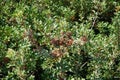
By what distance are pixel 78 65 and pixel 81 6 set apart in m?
1.45

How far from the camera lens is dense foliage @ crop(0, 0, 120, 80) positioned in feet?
12.5

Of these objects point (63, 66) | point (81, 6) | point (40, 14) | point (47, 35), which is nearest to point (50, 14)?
point (40, 14)

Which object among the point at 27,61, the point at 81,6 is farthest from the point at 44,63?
the point at 81,6

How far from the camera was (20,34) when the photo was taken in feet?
14.3

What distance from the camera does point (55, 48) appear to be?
3672 millimetres

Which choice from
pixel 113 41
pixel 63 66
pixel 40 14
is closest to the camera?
pixel 63 66

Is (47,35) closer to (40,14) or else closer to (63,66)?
(63,66)

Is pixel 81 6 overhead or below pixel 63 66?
overhead

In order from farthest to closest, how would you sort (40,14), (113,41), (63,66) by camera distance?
(40,14) → (113,41) → (63,66)

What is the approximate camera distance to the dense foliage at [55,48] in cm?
380

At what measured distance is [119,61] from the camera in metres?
4.20

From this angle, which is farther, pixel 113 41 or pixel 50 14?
pixel 50 14

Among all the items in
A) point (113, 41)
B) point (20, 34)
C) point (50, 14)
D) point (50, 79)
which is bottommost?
point (50, 79)

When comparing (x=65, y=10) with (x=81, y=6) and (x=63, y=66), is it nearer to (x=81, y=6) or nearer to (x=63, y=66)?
(x=81, y=6)
